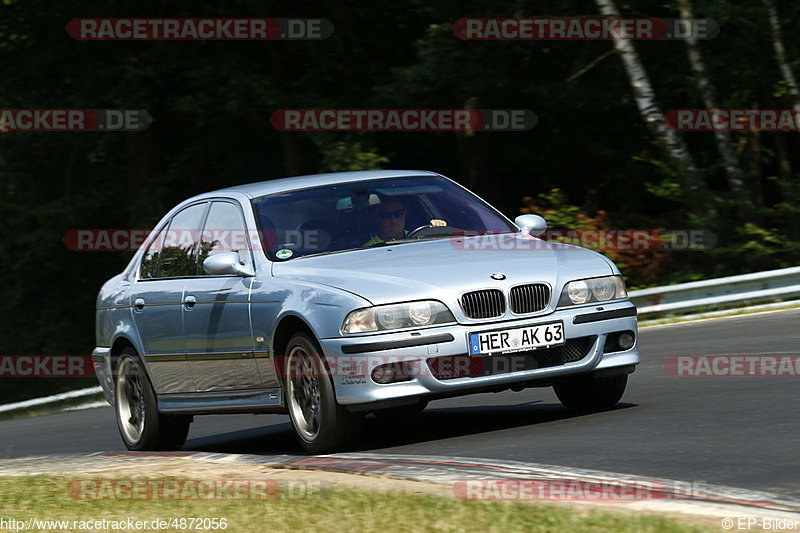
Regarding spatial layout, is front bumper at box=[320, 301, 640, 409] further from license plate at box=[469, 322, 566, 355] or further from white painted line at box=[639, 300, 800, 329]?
white painted line at box=[639, 300, 800, 329]

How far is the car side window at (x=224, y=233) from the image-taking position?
946 cm

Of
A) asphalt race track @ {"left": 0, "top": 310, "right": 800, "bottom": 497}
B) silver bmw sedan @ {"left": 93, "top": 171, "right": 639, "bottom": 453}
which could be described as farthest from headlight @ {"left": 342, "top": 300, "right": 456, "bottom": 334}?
asphalt race track @ {"left": 0, "top": 310, "right": 800, "bottom": 497}

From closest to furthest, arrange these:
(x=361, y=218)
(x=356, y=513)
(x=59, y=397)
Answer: (x=356, y=513), (x=361, y=218), (x=59, y=397)

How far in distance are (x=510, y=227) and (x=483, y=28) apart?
15428 mm

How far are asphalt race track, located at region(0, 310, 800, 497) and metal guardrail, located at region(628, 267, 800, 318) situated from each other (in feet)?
8.64

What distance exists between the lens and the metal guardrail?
55.0 feet

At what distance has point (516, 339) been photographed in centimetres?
836

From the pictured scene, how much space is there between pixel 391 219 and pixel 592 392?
177cm

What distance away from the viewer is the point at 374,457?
8141 millimetres

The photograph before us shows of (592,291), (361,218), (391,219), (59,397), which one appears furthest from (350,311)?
(59,397)

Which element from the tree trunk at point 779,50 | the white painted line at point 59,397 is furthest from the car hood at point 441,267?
the tree trunk at point 779,50

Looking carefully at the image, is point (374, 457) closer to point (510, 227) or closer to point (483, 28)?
point (510, 227)

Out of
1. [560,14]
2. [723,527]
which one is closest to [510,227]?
[723,527]

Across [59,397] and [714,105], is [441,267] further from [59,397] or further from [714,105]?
[714,105]
